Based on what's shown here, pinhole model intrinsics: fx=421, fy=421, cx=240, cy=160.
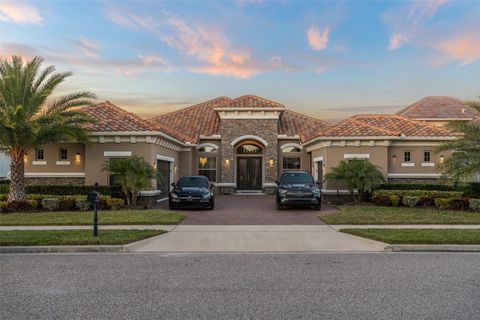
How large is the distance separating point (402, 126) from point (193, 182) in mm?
12861

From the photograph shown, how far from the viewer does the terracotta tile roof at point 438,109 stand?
36.8 m

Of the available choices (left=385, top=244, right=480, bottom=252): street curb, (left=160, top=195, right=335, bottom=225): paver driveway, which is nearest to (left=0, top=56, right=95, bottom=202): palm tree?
(left=160, top=195, right=335, bottom=225): paver driveway

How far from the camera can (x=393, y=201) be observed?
1894 centimetres

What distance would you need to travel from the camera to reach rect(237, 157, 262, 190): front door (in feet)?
95.8

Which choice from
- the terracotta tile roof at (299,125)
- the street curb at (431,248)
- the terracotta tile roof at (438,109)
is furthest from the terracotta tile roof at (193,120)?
the street curb at (431,248)

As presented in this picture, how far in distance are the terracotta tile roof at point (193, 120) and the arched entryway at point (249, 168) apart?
2.64 metres

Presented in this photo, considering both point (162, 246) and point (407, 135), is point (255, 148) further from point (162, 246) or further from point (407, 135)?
point (162, 246)

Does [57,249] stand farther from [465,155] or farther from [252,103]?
[252,103]

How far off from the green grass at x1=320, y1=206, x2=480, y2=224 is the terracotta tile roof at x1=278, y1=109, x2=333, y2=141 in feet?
36.4

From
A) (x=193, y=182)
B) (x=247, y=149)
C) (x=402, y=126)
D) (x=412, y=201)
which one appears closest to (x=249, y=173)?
(x=247, y=149)

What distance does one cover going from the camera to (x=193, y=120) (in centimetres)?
3159

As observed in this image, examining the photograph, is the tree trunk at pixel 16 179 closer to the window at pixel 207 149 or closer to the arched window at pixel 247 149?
the window at pixel 207 149

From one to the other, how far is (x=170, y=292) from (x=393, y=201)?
14.9 m

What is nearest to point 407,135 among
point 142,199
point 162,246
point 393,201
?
point 393,201
